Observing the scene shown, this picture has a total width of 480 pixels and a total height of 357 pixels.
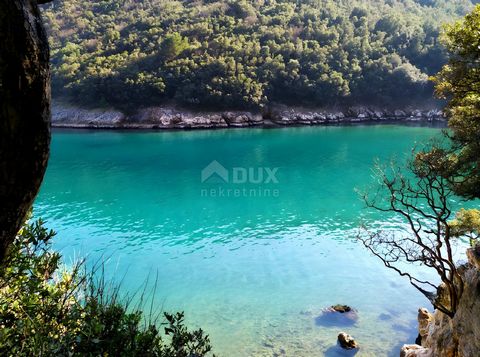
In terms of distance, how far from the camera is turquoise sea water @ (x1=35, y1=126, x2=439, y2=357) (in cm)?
1291

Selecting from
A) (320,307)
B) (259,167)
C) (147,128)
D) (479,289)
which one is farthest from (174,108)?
(479,289)

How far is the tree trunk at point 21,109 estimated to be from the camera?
2375 millimetres

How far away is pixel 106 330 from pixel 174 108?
6033 cm

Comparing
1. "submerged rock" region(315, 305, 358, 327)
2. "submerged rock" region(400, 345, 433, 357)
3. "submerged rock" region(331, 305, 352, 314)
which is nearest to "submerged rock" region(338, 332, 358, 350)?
"submerged rock" region(315, 305, 358, 327)

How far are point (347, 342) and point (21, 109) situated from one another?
452 inches

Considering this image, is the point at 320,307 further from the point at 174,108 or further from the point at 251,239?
the point at 174,108

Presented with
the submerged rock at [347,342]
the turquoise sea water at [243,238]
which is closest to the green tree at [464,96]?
the submerged rock at [347,342]

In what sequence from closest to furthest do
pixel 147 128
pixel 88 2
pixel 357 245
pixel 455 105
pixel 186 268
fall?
pixel 455 105
pixel 186 268
pixel 357 245
pixel 147 128
pixel 88 2

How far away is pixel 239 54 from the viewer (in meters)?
70.3

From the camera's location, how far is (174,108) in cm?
6278

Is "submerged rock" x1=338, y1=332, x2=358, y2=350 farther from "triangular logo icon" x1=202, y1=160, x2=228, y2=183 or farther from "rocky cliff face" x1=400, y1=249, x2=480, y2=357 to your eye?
"triangular logo icon" x1=202, y1=160, x2=228, y2=183

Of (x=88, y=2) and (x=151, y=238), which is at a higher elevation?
(x=88, y=2)

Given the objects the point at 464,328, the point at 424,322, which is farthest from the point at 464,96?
the point at 424,322

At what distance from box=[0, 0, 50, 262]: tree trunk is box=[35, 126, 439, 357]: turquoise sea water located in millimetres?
10103
